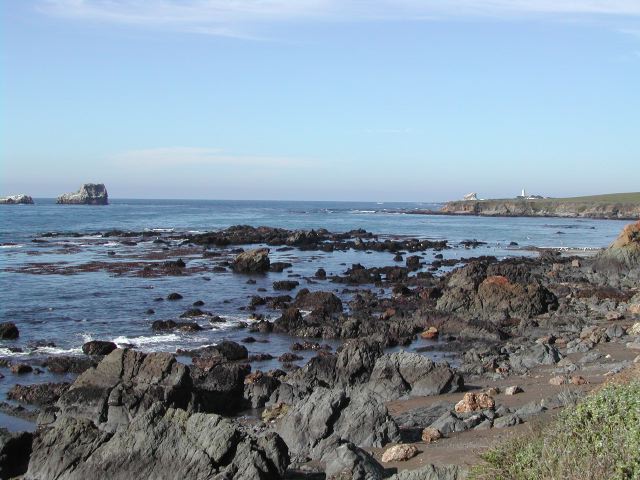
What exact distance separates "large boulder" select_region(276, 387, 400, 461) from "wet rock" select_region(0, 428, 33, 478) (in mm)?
6060

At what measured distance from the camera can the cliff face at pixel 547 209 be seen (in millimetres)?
150750

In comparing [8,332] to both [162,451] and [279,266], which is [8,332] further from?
[279,266]

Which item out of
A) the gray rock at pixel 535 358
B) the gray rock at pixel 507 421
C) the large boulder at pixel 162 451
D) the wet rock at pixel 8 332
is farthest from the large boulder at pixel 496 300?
the large boulder at pixel 162 451

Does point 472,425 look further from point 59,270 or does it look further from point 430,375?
point 59,270

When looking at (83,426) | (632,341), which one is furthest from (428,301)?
(83,426)

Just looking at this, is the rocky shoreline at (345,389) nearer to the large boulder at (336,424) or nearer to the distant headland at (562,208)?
the large boulder at (336,424)

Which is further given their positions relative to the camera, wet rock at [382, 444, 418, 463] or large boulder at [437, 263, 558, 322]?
large boulder at [437, 263, 558, 322]

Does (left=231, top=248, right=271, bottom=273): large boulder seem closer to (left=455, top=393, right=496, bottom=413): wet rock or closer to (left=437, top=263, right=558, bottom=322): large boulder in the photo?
(left=437, top=263, right=558, bottom=322): large boulder

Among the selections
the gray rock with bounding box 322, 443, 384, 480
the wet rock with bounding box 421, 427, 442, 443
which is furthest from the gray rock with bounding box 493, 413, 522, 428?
the gray rock with bounding box 322, 443, 384, 480

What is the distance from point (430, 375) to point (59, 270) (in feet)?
136

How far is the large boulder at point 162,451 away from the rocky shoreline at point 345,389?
0.03 metres

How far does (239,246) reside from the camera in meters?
82.2

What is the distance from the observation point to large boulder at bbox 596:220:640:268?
46.1 meters

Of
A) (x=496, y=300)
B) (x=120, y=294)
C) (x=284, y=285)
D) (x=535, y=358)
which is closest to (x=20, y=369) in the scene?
(x=535, y=358)
